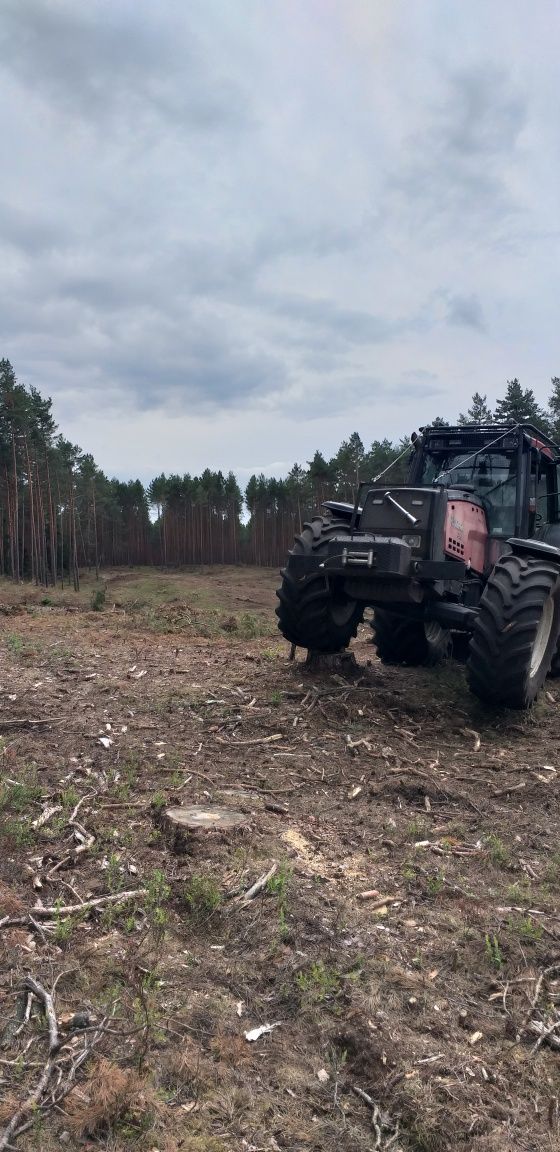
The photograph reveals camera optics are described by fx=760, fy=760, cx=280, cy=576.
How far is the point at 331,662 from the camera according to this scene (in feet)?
27.6

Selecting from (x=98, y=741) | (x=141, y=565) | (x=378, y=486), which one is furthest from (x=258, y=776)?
(x=141, y=565)

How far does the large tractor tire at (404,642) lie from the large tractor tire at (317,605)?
40.9 inches

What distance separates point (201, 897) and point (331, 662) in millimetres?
4782

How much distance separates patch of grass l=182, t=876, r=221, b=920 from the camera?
368 centimetres

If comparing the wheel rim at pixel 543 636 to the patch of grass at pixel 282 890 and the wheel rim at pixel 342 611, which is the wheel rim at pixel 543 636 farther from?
the patch of grass at pixel 282 890

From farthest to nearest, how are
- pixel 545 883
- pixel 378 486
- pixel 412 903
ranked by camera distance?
pixel 378 486 < pixel 545 883 < pixel 412 903

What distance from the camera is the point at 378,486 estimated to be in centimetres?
820

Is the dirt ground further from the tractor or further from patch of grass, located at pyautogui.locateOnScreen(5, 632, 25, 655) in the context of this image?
patch of grass, located at pyautogui.locateOnScreen(5, 632, 25, 655)

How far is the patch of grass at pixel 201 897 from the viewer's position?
368 cm

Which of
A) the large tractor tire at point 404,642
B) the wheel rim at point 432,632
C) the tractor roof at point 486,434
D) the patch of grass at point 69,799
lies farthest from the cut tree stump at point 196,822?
the tractor roof at point 486,434

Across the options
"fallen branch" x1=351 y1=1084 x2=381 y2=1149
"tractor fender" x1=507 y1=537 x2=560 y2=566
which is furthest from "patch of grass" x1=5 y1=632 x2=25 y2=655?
"fallen branch" x1=351 y1=1084 x2=381 y2=1149

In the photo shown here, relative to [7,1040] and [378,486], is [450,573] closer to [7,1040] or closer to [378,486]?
[378,486]

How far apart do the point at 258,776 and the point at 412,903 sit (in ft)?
6.63

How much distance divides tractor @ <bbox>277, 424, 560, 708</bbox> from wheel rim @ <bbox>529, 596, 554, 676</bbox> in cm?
1
